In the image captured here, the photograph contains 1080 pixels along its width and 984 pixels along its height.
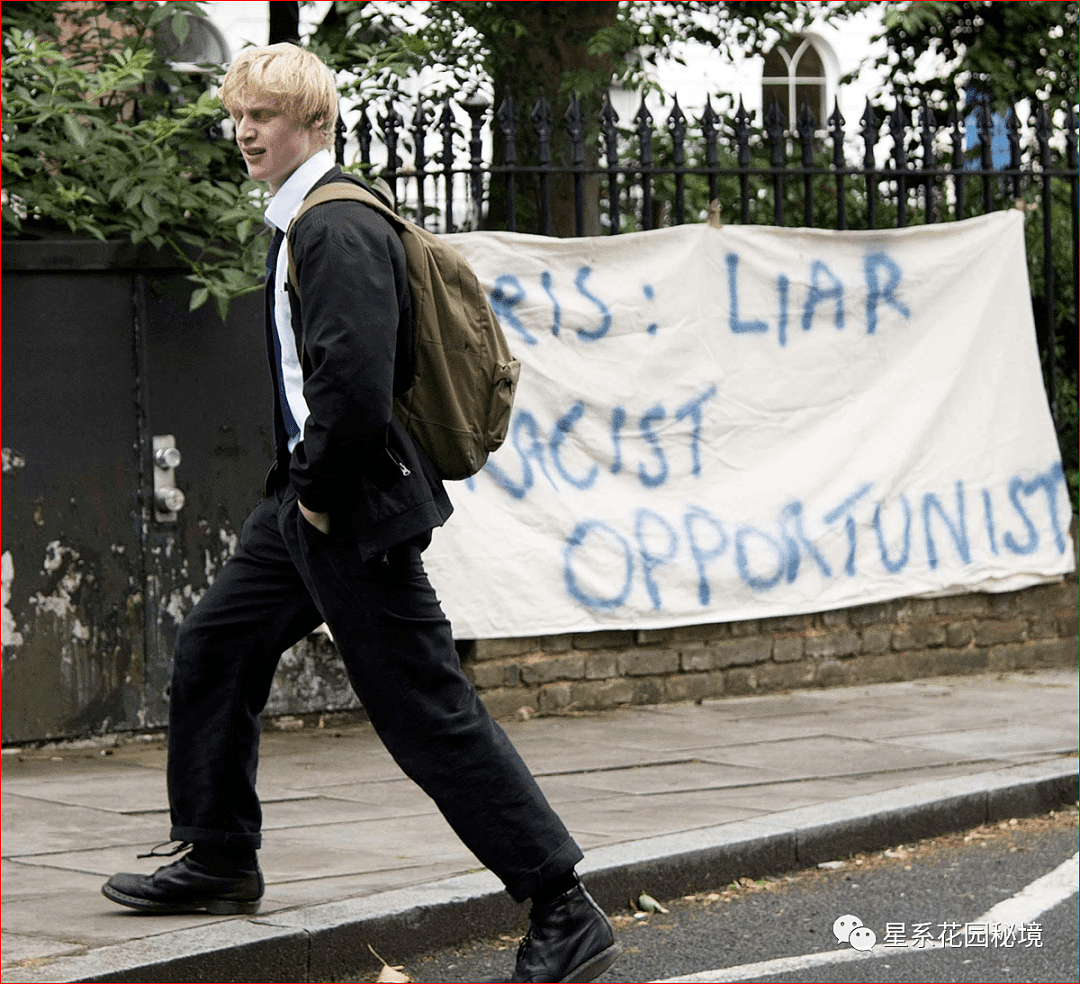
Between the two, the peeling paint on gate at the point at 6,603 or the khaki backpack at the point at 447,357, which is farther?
the peeling paint on gate at the point at 6,603

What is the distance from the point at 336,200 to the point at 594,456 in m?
4.15

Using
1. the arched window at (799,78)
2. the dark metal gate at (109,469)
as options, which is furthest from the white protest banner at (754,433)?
the arched window at (799,78)

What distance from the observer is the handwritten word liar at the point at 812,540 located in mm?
7961

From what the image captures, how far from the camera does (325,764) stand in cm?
676

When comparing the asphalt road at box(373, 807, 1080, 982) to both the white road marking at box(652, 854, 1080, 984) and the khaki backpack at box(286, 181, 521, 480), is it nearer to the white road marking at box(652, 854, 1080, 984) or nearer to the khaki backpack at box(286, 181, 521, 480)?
the white road marking at box(652, 854, 1080, 984)

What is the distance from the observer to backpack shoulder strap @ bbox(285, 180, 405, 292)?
12.7 feet

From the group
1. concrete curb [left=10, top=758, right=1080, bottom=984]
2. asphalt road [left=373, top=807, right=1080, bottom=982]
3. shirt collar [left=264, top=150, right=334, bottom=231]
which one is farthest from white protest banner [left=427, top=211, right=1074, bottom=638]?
shirt collar [left=264, top=150, right=334, bottom=231]

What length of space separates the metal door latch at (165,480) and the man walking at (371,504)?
9.24 ft

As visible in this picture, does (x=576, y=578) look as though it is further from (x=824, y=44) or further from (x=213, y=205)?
(x=824, y=44)

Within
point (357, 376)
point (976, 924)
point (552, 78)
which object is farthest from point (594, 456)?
point (357, 376)

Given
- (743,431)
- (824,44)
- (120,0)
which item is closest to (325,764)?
(743,431)

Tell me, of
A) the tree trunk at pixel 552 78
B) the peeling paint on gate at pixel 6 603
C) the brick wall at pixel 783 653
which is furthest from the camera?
the tree trunk at pixel 552 78

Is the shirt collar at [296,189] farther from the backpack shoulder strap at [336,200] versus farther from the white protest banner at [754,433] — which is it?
the white protest banner at [754,433]

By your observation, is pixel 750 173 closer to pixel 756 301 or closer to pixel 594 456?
pixel 756 301
